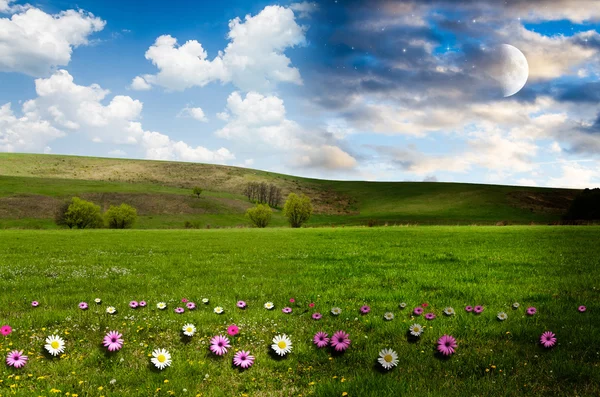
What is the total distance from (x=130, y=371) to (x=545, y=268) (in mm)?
14985

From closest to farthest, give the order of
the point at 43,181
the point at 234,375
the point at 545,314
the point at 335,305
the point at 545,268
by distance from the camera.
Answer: the point at 234,375 < the point at 545,314 < the point at 335,305 < the point at 545,268 < the point at 43,181

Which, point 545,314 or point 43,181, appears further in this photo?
point 43,181

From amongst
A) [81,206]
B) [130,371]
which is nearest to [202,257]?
[130,371]

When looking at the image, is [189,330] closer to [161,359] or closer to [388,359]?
[161,359]

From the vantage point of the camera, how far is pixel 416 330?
7281 mm

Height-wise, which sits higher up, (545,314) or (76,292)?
(545,314)

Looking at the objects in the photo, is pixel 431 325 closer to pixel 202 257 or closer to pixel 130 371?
pixel 130 371

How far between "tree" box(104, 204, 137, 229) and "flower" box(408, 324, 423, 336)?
88984mm

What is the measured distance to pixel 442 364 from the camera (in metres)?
6.27

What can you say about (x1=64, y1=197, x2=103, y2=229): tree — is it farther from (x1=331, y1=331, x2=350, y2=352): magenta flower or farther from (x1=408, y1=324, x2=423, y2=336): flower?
(x1=408, y1=324, x2=423, y2=336): flower

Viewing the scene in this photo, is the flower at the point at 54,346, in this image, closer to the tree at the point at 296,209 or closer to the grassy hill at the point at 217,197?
the grassy hill at the point at 217,197

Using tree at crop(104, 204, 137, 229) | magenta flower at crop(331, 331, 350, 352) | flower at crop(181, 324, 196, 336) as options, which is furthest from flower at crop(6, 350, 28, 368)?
tree at crop(104, 204, 137, 229)

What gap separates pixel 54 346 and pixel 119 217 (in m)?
86.9

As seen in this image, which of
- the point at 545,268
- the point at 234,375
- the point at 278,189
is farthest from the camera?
the point at 278,189
